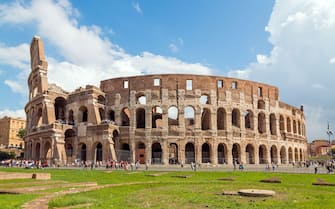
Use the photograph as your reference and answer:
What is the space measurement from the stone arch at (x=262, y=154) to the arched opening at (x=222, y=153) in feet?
21.4

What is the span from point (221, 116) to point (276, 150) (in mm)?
10854

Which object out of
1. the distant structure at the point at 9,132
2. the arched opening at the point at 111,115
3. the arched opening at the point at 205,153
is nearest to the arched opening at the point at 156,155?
the arched opening at the point at 205,153

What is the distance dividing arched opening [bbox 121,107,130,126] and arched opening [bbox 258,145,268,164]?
2137 cm

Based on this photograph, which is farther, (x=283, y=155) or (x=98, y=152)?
(x=283, y=155)

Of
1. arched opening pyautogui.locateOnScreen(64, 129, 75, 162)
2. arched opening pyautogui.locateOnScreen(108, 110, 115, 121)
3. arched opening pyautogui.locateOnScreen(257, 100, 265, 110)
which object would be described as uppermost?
arched opening pyautogui.locateOnScreen(257, 100, 265, 110)

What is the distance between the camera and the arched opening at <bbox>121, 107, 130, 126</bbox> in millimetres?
49869

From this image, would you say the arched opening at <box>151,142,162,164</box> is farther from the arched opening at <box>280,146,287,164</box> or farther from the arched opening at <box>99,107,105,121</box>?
the arched opening at <box>280,146,287,164</box>

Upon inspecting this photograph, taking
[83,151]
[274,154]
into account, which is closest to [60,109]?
[83,151]

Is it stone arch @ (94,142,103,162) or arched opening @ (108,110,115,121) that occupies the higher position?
arched opening @ (108,110,115,121)

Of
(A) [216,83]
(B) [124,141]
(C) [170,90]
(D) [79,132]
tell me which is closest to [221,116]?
(A) [216,83]

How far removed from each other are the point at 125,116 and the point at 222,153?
52.3 ft

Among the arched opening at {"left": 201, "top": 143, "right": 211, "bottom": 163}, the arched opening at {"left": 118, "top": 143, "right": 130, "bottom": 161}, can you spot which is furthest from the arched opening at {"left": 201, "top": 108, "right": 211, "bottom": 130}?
the arched opening at {"left": 118, "top": 143, "right": 130, "bottom": 161}

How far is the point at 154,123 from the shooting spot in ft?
176

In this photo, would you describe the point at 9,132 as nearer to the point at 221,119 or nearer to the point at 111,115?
the point at 111,115
